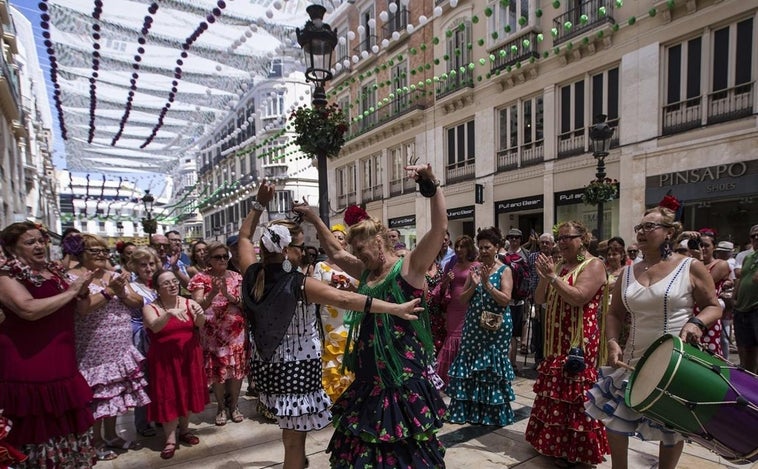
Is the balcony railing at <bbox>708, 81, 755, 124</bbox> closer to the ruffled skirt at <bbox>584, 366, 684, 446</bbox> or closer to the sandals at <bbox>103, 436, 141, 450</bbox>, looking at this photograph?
the ruffled skirt at <bbox>584, 366, 684, 446</bbox>

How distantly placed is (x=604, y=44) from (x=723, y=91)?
11.9ft

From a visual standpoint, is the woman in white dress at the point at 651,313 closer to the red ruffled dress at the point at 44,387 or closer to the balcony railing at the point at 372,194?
the red ruffled dress at the point at 44,387

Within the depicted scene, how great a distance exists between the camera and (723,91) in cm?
1035

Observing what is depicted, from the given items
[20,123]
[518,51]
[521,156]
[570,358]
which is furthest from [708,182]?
[20,123]

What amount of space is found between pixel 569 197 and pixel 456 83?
6946mm

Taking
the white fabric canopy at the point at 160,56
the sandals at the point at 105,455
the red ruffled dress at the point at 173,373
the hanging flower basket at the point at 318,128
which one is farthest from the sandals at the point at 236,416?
the white fabric canopy at the point at 160,56

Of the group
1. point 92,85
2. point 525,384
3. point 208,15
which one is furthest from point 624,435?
point 92,85

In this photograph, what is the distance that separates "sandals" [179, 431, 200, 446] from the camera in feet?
12.2

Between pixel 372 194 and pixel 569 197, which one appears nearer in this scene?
pixel 569 197

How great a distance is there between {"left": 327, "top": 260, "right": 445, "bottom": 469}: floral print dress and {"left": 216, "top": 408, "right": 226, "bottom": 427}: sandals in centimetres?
225

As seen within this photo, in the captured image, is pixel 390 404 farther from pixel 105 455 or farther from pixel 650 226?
pixel 105 455

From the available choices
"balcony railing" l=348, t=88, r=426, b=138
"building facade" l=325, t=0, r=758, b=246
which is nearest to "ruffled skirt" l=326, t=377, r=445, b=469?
"building facade" l=325, t=0, r=758, b=246

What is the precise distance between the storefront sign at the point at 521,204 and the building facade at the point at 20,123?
15318mm

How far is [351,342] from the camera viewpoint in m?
2.96
